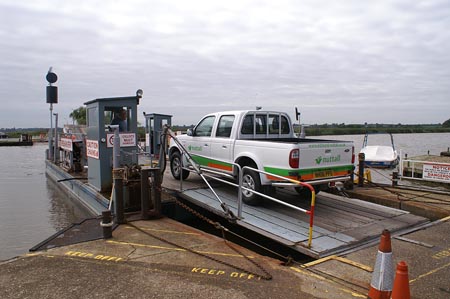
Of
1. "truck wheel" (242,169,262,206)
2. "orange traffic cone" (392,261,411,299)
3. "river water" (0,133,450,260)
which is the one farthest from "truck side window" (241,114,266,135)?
"orange traffic cone" (392,261,411,299)

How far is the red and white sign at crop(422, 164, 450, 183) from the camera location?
1050 centimetres

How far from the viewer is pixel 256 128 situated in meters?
8.34

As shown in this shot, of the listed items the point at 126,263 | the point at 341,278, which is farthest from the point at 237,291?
the point at 126,263

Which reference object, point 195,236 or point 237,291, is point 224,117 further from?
point 237,291

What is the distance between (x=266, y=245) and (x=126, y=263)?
2.99 m

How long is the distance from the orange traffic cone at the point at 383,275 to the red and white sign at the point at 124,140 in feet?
21.9

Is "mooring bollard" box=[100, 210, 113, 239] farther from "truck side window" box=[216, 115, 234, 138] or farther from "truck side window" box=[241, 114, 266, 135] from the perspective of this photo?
"truck side window" box=[241, 114, 266, 135]

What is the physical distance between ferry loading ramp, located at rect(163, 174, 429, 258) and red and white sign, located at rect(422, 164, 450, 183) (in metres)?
4.13

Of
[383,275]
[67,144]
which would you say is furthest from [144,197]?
[67,144]

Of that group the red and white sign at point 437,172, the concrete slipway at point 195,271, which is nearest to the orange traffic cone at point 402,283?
the concrete slipway at point 195,271

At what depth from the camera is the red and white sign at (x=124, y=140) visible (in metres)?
8.70

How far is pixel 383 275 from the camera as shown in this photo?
3.72 m

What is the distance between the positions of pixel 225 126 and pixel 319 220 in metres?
3.08

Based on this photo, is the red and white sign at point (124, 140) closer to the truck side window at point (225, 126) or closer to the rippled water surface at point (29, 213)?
the truck side window at point (225, 126)
